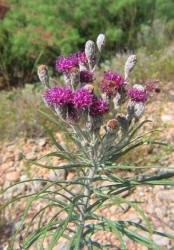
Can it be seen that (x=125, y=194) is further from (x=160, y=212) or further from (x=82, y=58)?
(x=82, y=58)

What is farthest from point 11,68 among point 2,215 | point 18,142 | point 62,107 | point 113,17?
point 62,107

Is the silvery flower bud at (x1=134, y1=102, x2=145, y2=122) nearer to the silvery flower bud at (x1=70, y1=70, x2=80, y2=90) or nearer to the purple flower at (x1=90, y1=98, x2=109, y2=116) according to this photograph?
the purple flower at (x1=90, y1=98, x2=109, y2=116)

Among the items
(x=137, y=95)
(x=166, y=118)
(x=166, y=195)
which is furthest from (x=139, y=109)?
(x=166, y=118)

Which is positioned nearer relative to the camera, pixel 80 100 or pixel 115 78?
pixel 80 100

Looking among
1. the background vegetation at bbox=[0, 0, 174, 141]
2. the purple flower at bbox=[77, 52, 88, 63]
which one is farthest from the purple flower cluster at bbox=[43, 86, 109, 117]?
the background vegetation at bbox=[0, 0, 174, 141]

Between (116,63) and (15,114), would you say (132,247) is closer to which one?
(15,114)
